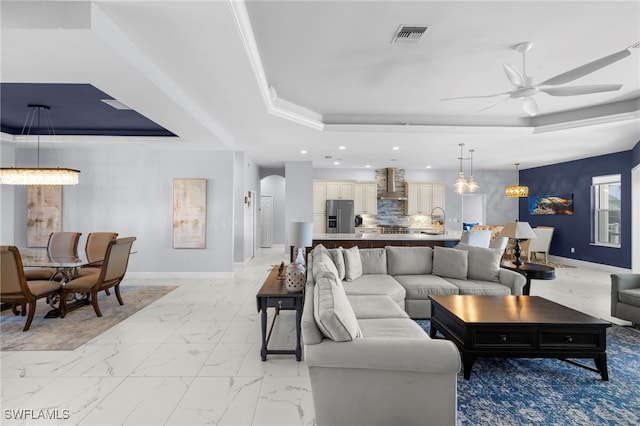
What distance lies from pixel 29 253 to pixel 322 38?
517 centimetres

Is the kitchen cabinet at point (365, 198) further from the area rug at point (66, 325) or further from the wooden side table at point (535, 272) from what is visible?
the area rug at point (66, 325)

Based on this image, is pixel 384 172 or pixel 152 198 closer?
pixel 152 198

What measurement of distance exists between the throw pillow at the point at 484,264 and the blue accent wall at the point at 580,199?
4849mm

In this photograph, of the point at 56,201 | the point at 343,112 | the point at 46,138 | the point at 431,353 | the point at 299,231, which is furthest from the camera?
the point at 56,201

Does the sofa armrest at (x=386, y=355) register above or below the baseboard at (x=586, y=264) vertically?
above

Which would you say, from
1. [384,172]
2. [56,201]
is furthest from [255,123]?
[384,172]

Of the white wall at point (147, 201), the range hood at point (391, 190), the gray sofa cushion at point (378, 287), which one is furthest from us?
the range hood at point (391, 190)

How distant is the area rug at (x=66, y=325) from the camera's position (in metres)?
3.22

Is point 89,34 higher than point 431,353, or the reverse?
point 89,34

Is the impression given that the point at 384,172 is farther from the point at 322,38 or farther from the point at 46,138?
the point at 46,138

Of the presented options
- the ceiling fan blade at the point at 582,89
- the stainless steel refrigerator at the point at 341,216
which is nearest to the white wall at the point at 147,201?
the stainless steel refrigerator at the point at 341,216

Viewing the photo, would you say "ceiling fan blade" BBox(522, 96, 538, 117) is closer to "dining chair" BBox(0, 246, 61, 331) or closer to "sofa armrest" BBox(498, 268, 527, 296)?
"sofa armrest" BBox(498, 268, 527, 296)

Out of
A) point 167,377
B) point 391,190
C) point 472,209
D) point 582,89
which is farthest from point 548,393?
point 472,209

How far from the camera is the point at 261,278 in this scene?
249 inches
